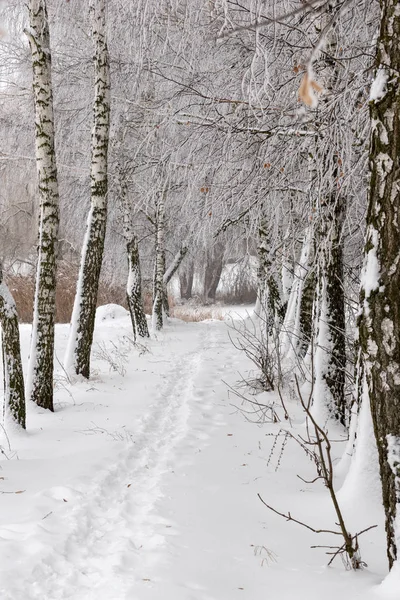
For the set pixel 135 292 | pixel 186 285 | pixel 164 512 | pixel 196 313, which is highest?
pixel 135 292

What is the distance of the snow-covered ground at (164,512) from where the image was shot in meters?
2.67

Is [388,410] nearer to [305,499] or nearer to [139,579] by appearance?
[139,579]

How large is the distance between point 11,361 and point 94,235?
10.0ft

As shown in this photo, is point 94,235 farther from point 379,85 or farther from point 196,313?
point 196,313

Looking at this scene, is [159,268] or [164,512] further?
[159,268]

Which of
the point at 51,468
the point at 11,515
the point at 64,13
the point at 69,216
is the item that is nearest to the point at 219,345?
the point at 69,216

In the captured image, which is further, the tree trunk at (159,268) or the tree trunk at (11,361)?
the tree trunk at (159,268)

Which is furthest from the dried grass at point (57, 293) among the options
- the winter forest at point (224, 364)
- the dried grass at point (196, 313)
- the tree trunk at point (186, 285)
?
the tree trunk at point (186, 285)

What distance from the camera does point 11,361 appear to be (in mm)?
5062

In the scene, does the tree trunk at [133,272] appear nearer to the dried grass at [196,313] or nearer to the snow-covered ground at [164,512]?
the snow-covered ground at [164,512]

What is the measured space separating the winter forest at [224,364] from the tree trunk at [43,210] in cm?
2

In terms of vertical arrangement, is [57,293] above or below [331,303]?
below

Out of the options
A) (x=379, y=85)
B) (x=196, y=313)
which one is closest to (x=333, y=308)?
(x=379, y=85)

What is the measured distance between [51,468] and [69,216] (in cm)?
1100
